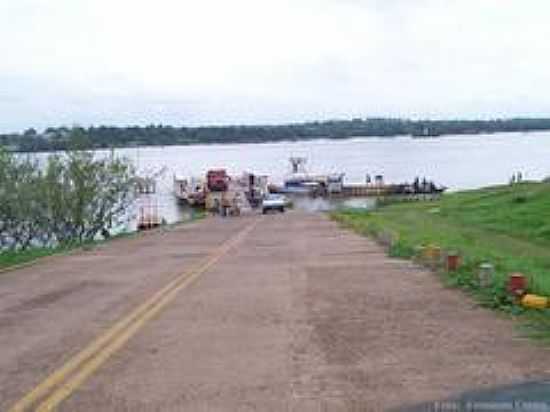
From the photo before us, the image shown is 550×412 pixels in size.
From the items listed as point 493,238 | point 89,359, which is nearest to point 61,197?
point 493,238

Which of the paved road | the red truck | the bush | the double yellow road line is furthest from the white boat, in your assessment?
the double yellow road line

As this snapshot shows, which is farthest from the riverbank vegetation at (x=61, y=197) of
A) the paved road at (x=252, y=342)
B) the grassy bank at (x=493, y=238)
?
the paved road at (x=252, y=342)

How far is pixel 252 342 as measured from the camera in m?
11.1

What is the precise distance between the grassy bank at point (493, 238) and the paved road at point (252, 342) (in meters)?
0.52

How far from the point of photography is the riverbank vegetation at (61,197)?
4441 centimetres

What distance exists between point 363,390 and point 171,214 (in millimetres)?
88455

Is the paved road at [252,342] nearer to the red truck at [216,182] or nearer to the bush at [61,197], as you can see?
the bush at [61,197]

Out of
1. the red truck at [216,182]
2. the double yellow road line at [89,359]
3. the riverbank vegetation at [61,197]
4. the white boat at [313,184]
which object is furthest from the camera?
the white boat at [313,184]

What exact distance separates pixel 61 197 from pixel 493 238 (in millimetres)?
20918

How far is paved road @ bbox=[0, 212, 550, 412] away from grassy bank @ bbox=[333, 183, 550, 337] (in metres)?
0.52

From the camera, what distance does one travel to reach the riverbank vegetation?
4441 cm

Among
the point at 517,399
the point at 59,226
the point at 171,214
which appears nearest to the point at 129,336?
the point at 517,399

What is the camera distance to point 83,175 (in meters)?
48.6

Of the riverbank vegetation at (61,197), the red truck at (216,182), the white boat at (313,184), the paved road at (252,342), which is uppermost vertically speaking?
the paved road at (252,342)
